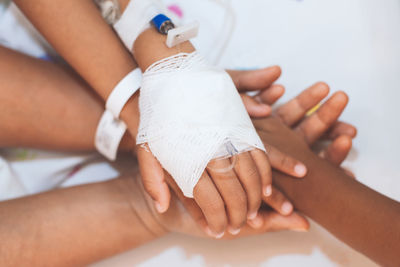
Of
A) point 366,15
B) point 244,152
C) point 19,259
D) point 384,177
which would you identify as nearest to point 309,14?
point 366,15

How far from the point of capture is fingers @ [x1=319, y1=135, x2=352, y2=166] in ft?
2.68

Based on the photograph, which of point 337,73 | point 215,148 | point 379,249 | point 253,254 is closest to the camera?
point 215,148

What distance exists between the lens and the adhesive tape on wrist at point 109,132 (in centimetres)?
82

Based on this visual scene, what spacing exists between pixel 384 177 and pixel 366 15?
0.47 meters

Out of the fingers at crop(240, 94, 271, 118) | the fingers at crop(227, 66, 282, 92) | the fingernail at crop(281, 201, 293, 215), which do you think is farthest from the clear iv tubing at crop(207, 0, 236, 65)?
the fingernail at crop(281, 201, 293, 215)

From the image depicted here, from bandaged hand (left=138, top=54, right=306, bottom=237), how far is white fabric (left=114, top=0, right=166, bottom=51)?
119 millimetres

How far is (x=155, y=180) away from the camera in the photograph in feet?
2.15

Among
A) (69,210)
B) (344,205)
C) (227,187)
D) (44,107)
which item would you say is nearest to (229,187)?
(227,187)

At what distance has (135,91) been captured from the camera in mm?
754

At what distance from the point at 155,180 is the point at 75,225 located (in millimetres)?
233

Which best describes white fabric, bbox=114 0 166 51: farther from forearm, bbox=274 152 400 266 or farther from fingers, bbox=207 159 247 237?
forearm, bbox=274 152 400 266

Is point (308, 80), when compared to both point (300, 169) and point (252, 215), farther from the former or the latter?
point (252, 215)

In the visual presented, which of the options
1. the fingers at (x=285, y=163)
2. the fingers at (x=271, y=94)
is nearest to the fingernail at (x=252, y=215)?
the fingers at (x=285, y=163)

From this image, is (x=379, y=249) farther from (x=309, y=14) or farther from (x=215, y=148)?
(x=309, y=14)
